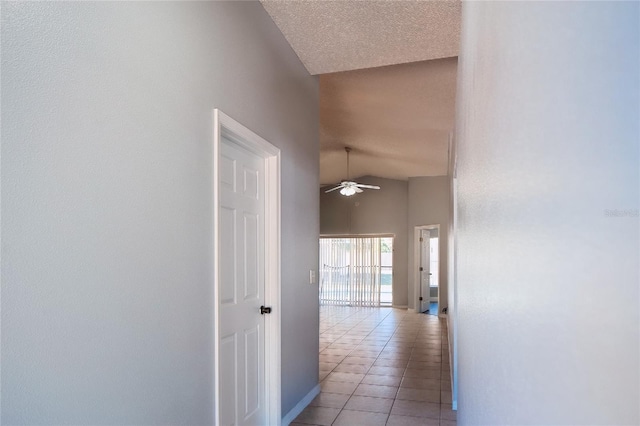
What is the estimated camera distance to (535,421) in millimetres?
585

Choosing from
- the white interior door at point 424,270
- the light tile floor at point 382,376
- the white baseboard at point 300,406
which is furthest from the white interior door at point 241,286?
the white interior door at point 424,270

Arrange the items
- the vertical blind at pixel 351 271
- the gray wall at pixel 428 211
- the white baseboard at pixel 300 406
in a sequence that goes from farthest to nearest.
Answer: the vertical blind at pixel 351 271 < the gray wall at pixel 428 211 < the white baseboard at pixel 300 406

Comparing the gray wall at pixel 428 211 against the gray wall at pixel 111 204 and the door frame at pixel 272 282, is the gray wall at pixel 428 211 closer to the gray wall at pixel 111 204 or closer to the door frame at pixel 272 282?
the door frame at pixel 272 282

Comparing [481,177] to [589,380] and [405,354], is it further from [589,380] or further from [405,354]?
[405,354]

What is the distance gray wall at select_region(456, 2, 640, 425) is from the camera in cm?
38

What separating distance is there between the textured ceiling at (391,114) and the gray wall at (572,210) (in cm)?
329

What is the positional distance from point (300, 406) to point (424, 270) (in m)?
7.34

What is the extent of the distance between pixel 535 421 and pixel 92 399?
1.33 meters

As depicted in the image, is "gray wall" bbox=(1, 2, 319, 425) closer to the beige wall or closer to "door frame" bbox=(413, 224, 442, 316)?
the beige wall

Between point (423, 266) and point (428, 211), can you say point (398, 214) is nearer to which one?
point (428, 211)

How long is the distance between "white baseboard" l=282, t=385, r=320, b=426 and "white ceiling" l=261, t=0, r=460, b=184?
2.66 m

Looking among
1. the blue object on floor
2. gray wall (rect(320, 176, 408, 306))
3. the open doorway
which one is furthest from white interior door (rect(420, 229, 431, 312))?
gray wall (rect(320, 176, 408, 306))

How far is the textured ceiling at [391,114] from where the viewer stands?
4.11m

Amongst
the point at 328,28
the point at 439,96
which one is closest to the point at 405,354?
the point at 439,96
